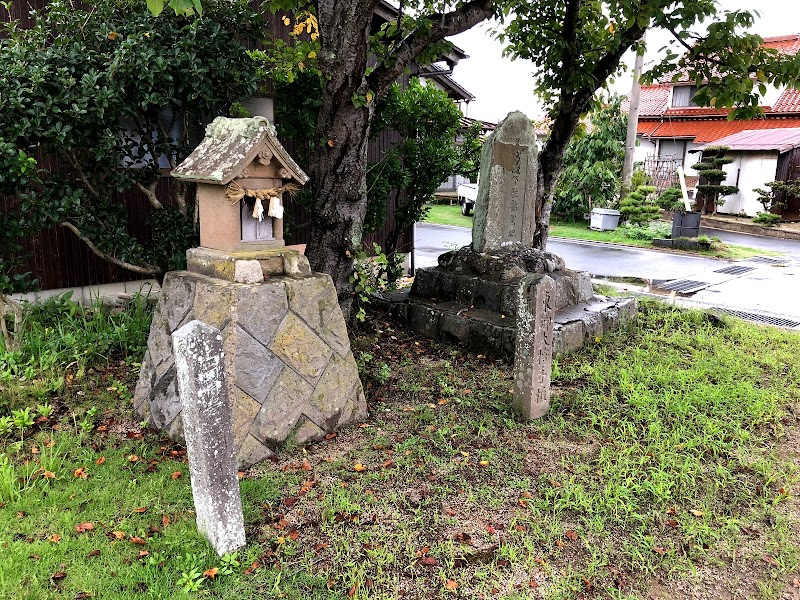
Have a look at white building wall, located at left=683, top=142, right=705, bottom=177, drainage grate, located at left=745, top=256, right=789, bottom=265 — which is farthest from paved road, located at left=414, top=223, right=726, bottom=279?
white building wall, located at left=683, top=142, right=705, bottom=177

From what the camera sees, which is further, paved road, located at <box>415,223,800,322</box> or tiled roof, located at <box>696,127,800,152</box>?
tiled roof, located at <box>696,127,800,152</box>

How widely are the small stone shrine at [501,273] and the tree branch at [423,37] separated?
182 centimetres

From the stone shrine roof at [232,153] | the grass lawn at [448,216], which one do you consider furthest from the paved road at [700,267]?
the stone shrine roof at [232,153]

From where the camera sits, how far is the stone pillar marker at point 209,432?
3.01 m

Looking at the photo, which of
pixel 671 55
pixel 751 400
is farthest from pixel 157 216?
pixel 671 55

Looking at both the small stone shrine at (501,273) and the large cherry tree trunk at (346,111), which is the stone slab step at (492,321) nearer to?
the small stone shrine at (501,273)

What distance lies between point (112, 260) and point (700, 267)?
13.2 meters

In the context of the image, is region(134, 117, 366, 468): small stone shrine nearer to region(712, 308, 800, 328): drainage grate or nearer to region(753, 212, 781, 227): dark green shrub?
region(712, 308, 800, 328): drainage grate

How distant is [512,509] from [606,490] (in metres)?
0.73

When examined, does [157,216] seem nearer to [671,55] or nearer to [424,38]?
[424,38]

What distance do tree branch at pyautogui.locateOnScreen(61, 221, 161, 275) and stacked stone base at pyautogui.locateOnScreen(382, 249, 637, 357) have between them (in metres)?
3.14

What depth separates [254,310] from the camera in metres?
4.10

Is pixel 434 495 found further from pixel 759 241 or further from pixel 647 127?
pixel 647 127

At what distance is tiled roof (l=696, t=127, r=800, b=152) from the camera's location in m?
21.4
